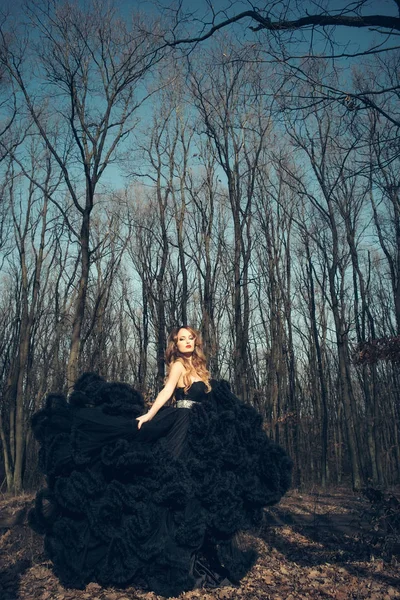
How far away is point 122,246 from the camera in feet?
65.0

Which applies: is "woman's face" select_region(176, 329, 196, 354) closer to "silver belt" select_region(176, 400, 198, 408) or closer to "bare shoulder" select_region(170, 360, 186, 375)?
"bare shoulder" select_region(170, 360, 186, 375)

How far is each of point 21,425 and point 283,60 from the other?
41.2 ft

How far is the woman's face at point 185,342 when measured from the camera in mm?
4988

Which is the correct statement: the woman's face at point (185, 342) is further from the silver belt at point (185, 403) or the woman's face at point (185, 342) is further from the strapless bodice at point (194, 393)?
the silver belt at point (185, 403)

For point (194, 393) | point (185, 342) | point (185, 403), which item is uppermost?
point (185, 342)

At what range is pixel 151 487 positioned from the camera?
423 cm

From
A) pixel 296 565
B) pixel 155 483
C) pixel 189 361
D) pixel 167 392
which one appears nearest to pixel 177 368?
pixel 189 361

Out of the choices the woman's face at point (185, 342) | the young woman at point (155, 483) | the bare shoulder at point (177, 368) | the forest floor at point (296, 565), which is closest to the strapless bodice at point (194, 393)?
the young woman at point (155, 483)

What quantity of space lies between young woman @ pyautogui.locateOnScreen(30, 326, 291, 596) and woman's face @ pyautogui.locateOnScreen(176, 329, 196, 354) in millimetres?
166

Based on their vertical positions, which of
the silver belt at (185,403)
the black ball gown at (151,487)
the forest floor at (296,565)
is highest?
the silver belt at (185,403)

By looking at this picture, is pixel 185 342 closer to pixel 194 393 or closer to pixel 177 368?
pixel 177 368

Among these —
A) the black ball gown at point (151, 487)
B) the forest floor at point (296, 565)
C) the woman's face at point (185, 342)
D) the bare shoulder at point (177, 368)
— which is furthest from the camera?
the woman's face at point (185, 342)

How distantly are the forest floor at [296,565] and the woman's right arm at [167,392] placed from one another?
63.0 inches

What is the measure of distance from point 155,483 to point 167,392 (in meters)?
0.87
